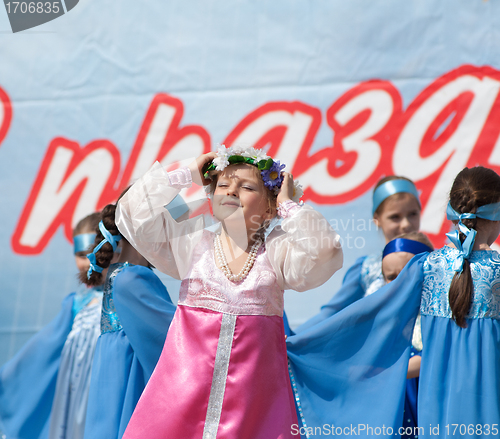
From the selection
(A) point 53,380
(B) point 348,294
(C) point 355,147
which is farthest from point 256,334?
(C) point 355,147

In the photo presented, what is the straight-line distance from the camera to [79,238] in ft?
9.34

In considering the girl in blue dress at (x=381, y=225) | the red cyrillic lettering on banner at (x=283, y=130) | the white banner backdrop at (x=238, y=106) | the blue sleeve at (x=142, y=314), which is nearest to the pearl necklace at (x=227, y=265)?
the blue sleeve at (x=142, y=314)

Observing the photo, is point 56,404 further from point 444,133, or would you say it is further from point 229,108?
point 444,133

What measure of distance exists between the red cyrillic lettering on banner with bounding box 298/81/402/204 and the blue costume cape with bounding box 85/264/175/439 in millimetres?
1372

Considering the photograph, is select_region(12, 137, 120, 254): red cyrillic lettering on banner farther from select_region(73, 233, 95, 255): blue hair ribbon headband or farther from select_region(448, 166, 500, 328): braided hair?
select_region(448, 166, 500, 328): braided hair

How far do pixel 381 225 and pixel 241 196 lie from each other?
1473mm

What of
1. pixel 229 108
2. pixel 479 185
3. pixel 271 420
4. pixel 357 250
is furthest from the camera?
pixel 229 108

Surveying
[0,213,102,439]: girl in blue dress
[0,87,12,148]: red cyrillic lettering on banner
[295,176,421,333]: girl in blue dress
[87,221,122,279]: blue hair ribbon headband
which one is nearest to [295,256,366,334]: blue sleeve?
[295,176,421,333]: girl in blue dress

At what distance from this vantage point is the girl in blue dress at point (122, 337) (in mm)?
2006

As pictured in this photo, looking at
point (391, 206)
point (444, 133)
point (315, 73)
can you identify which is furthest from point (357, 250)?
point (315, 73)

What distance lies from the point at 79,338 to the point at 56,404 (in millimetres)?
316

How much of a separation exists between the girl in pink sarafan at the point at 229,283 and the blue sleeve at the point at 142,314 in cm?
43

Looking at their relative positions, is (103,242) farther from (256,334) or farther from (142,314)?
(256,334)

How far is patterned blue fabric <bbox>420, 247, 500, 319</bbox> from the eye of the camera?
1796 millimetres
